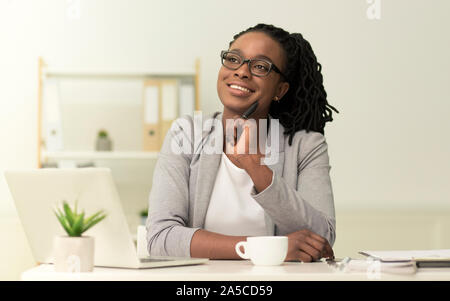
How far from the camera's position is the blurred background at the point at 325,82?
3441 millimetres

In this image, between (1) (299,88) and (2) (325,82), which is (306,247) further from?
(2) (325,82)

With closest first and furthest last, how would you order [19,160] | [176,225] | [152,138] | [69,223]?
1. [69,223]
2. [176,225]
3. [152,138]
4. [19,160]

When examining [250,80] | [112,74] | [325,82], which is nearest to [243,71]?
[250,80]

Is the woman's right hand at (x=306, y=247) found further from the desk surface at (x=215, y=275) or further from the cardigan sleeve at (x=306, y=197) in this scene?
the desk surface at (x=215, y=275)

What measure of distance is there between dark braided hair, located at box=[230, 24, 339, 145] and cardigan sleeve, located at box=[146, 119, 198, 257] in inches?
13.5

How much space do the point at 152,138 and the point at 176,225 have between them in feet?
5.23

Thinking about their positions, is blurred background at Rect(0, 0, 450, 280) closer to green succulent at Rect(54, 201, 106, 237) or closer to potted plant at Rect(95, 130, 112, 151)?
potted plant at Rect(95, 130, 112, 151)

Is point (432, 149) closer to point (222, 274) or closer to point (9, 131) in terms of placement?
point (9, 131)

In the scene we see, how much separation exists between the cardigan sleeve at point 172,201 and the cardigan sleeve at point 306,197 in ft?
0.72

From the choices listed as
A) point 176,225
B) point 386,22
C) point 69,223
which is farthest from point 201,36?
point 69,223

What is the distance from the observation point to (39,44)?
3.44 metres

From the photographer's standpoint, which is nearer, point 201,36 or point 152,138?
point 152,138

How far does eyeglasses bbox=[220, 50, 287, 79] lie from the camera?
6.07ft

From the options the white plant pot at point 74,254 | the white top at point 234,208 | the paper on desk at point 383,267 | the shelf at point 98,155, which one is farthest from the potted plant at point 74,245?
the shelf at point 98,155
